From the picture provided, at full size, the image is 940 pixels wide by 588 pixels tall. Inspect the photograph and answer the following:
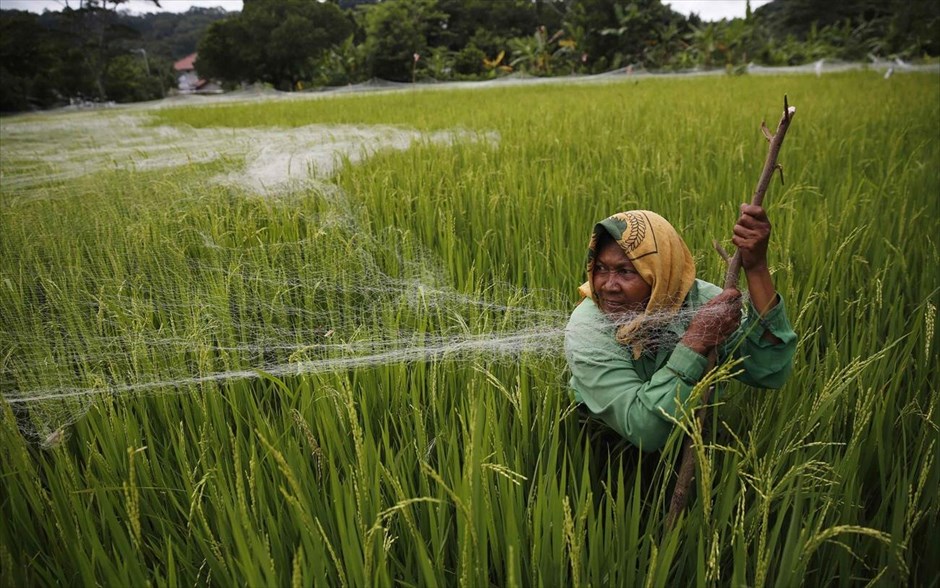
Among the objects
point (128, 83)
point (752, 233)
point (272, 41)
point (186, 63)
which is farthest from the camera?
point (186, 63)

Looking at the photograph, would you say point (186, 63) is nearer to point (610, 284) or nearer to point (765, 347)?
point (610, 284)

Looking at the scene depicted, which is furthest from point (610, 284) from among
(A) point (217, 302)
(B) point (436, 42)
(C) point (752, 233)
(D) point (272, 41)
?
(B) point (436, 42)

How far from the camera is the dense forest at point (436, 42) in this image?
2044 cm

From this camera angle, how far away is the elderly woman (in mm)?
1023

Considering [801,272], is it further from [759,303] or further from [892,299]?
[759,303]

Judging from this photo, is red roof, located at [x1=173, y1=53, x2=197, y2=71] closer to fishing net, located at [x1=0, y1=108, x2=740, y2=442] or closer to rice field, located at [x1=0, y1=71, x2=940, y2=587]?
rice field, located at [x1=0, y1=71, x2=940, y2=587]

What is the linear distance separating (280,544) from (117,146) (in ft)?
20.2

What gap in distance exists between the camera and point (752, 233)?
3.10 ft

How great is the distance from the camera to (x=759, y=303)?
1.07 metres

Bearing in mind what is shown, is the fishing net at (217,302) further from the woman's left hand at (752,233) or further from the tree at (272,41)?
the tree at (272,41)

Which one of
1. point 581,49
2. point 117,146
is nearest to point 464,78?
point 581,49

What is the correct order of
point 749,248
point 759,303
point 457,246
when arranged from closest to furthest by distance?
point 749,248, point 759,303, point 457,246

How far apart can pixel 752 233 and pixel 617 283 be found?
0.29m

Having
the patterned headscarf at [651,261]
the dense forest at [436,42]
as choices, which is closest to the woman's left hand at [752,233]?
the patterned headscarf at [651,261]
